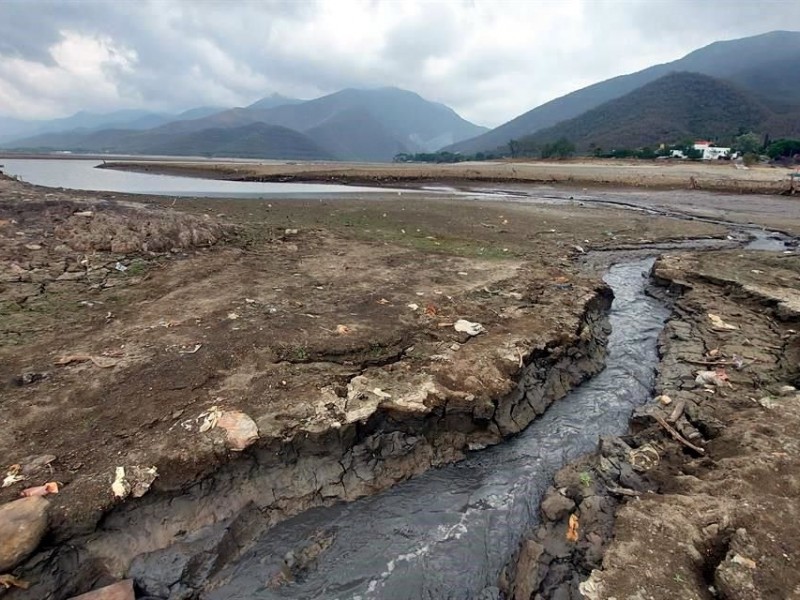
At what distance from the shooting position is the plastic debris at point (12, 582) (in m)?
3.36

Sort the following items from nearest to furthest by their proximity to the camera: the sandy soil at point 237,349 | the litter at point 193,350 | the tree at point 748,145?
the sandy soil at point 237,349 → the litter at point 193,350 → the tree at point 748,145

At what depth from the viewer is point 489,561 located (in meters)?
4.32

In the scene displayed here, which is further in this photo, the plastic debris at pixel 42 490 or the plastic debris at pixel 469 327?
the plastic debris at pixel 469 327

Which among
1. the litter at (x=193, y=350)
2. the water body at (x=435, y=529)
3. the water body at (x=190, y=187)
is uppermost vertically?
the water body at (x=190, y=187)

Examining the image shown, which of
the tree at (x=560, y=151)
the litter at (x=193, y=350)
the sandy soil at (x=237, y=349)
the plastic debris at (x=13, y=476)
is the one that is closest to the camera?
the plastic debris at (x=13, y=476)

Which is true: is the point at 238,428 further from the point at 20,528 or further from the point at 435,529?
the point at 435,529

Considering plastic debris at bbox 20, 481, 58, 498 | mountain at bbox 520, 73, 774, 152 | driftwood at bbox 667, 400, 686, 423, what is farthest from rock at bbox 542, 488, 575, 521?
mountain at bbox 520, 73, 774, 152

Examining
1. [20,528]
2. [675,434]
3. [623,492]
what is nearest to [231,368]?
[20,528]

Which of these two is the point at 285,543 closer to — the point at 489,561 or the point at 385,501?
the point at 385,501

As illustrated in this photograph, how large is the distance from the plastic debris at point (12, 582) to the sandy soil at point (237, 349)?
71 mm

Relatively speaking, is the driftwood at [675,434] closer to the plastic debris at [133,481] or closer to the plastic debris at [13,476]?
the plastic debris at [133,481]

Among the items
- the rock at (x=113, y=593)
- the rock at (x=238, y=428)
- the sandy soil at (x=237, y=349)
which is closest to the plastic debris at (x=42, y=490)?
the sandy soil at (x=237, y=349)

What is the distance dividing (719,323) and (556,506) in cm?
612

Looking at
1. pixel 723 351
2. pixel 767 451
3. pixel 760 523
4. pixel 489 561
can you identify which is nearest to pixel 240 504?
pixel 489 561
